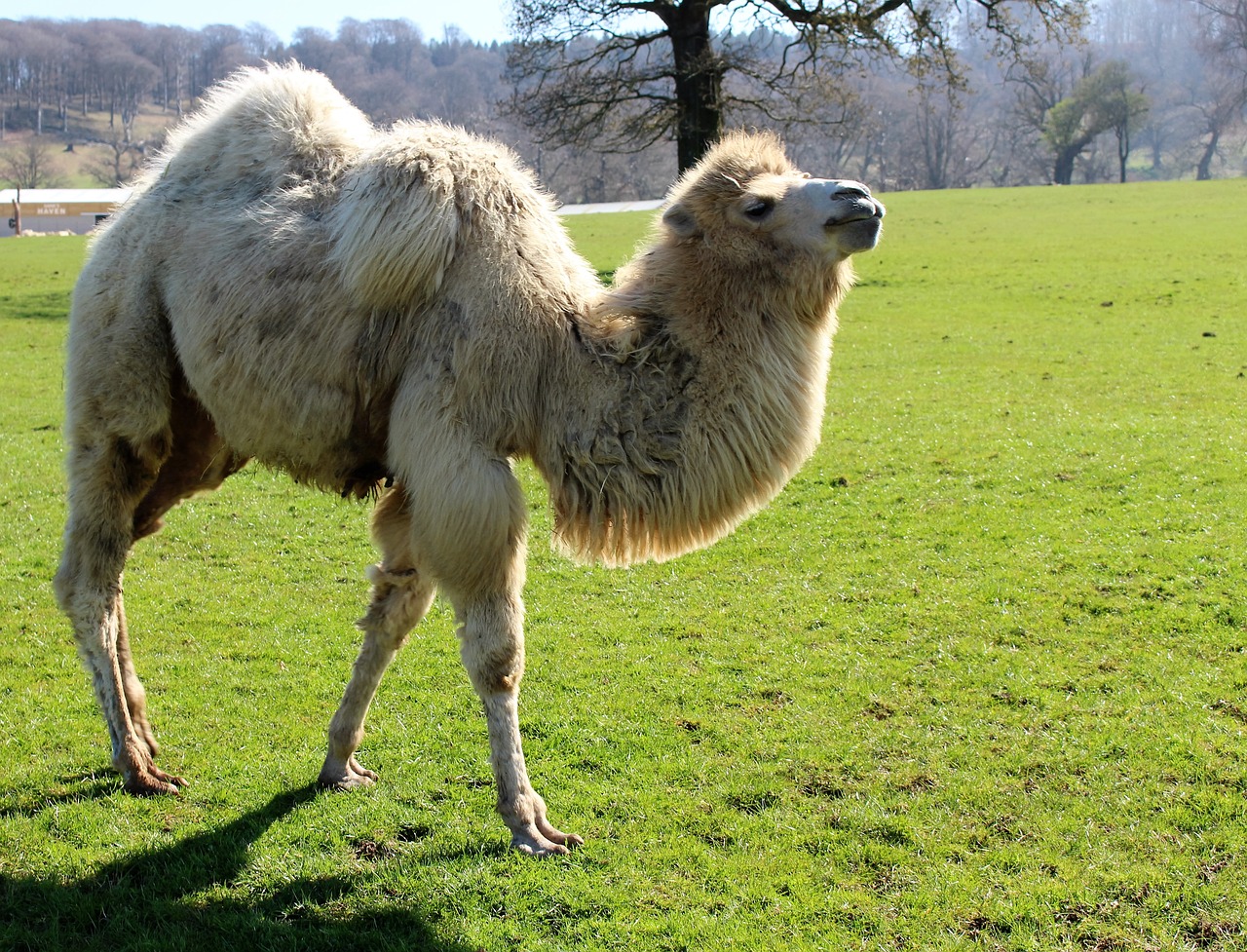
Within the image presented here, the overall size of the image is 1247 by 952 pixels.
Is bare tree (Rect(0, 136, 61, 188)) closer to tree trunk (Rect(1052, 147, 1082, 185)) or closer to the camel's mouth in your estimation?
tree trunk (Rect(1052, 147, 1082, 185))

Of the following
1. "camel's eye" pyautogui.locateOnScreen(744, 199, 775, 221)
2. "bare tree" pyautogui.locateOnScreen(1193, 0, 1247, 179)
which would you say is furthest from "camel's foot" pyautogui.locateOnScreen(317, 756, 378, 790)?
"bare tree" pyautogui.locateOnScreen(1193, 0, 1247, 179)

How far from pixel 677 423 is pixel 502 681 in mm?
1194

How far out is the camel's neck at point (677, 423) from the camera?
4.33 m

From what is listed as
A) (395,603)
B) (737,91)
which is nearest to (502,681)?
(395,603)

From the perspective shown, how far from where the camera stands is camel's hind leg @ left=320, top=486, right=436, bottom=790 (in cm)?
494

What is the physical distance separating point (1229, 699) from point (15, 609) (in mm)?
7225

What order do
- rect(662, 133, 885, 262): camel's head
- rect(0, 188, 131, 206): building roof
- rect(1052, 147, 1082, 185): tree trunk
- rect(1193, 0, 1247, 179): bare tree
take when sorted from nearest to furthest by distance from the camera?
rect(662, 133, 885, 262): camel's head
rect(0, 188, 131, 206): building roof
rect(1052, 147, 1082, 185): tree trunk
rect(1193, 0, 1247, 179): bare tree

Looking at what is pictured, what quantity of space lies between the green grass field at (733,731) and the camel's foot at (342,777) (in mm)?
89

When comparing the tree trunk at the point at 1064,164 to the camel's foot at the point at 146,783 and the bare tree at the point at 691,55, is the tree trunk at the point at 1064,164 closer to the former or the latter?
the bare tree at the point at 691,55

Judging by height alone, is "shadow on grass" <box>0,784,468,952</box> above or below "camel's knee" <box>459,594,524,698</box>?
below

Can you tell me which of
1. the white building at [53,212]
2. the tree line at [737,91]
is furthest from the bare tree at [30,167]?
the white building at [53,212]

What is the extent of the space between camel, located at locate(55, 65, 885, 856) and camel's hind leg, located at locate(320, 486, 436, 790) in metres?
0.01

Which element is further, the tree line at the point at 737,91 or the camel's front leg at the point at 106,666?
the tree line at the point at 737,91

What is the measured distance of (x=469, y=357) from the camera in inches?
170
